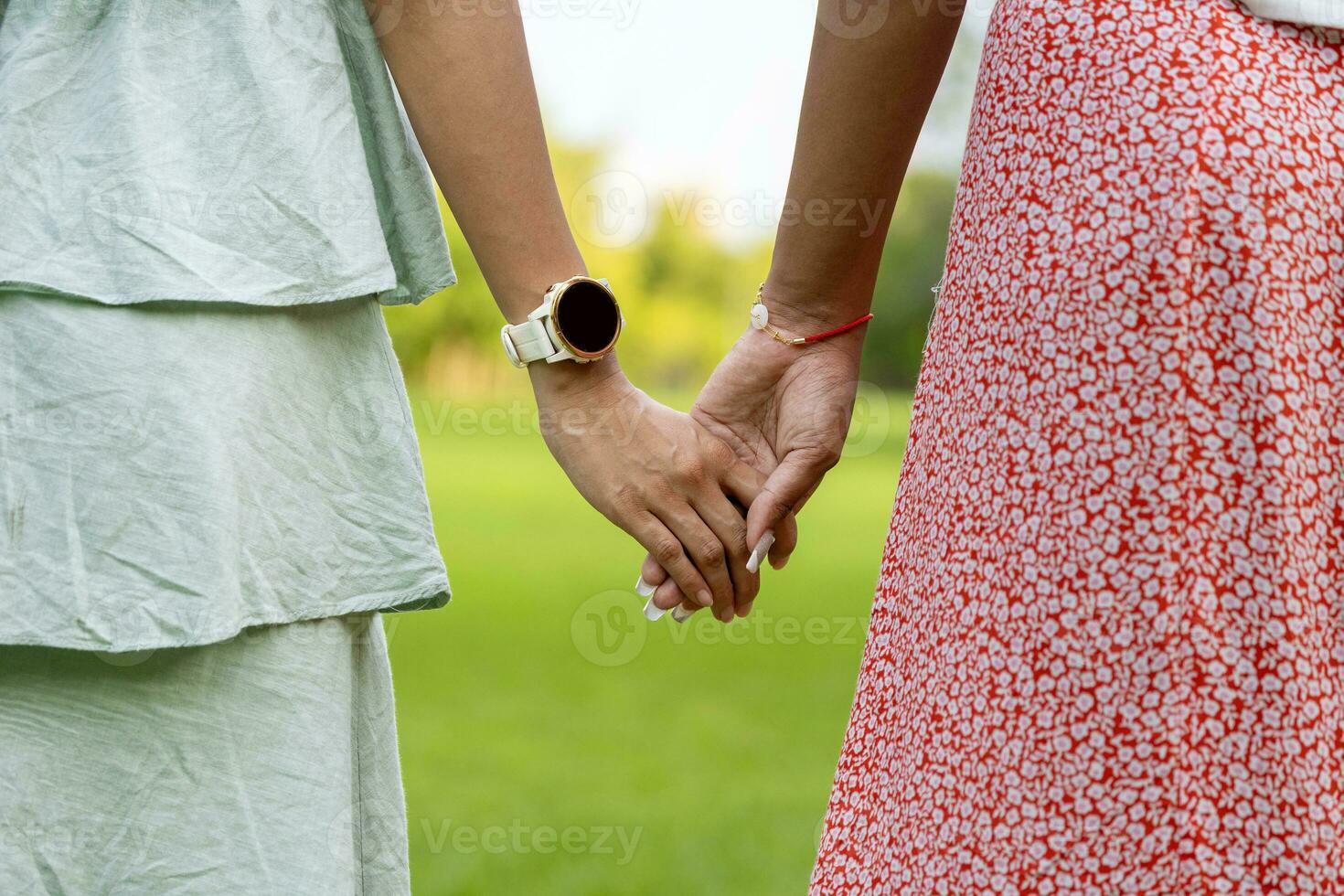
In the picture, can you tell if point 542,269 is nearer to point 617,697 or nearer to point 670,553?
point 670,553

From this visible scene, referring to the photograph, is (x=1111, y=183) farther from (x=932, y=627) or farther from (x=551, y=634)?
(x=551, y=634)

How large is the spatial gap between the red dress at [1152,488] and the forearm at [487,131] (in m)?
0.51

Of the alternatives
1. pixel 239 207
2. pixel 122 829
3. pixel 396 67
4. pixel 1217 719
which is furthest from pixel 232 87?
pixel 1217 719

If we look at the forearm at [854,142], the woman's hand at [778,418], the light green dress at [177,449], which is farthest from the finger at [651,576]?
the light green dress at [177,449]

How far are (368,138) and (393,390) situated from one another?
0.78ft

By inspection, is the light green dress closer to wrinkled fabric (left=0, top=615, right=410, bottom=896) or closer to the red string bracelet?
wrinkled fabric (left=0, top=615, right=410, bottom=896)

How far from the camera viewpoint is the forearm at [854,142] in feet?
4.92

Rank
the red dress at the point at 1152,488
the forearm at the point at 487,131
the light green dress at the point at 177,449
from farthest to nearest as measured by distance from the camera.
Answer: the forearm at the point at 487,131
the light green dress at the point at 177,449
the red dress at the point at 1152,488

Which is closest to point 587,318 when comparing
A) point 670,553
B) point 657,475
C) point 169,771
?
point 657,475

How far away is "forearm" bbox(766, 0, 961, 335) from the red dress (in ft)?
1.62

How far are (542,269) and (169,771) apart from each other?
0.63 meters

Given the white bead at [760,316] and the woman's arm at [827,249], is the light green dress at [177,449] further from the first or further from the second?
the white bead at [760,316]

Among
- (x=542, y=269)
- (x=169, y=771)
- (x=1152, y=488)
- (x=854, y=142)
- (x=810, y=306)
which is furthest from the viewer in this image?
(x=810, y=306)

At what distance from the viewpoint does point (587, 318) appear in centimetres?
146
